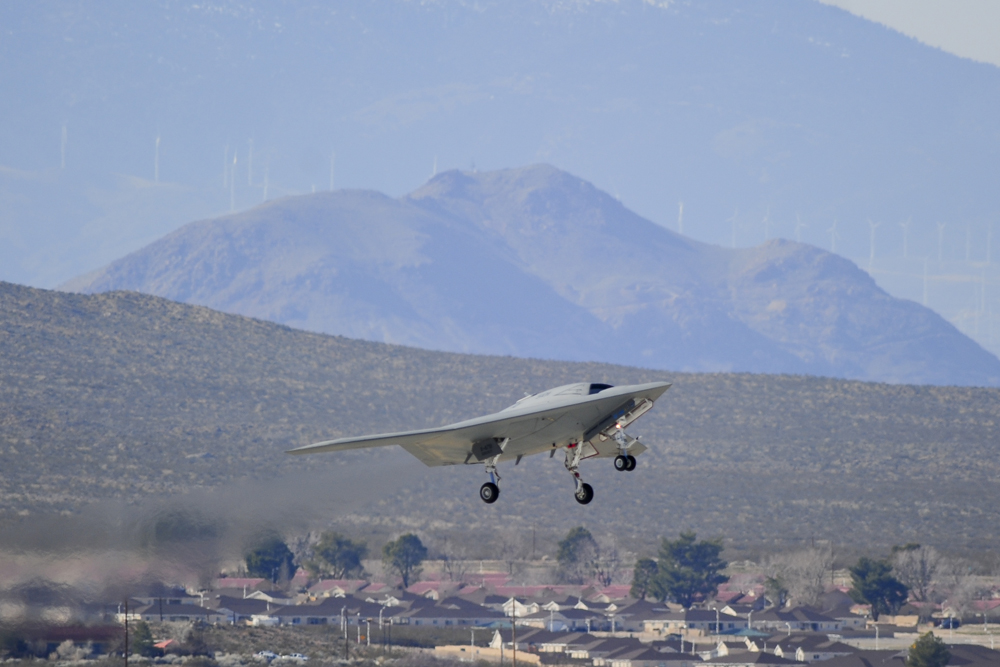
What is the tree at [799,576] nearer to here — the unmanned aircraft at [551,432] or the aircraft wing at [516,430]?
the unmanned aircraft at [551,432]

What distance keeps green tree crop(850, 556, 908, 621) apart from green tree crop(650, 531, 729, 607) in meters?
14.4

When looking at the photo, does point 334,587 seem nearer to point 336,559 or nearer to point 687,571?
point 336,559

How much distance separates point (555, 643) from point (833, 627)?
101 ft

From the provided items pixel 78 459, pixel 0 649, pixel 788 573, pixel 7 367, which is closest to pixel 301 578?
pixel 78 459

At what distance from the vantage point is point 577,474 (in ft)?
147

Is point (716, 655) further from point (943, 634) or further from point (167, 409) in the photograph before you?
point (167, 409)

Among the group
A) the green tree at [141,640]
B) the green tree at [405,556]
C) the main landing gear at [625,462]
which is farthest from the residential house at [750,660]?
the main landing gear at [625,462]

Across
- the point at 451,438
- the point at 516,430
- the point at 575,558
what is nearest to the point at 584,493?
the point at 516,430

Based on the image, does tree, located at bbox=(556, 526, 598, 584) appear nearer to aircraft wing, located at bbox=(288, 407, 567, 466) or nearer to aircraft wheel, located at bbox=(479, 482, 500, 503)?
aircraft wing, located at bbox=(288, 407, 567, 466)

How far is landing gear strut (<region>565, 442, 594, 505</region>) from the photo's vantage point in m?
44.8

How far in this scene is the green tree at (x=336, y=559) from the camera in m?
146

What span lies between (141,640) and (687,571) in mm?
67368

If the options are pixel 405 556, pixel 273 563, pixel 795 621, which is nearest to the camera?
Result: pixel 795 621

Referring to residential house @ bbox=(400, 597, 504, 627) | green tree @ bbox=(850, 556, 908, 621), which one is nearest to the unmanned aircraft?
residential house @ bbox=(400, 597, 504, 627)
